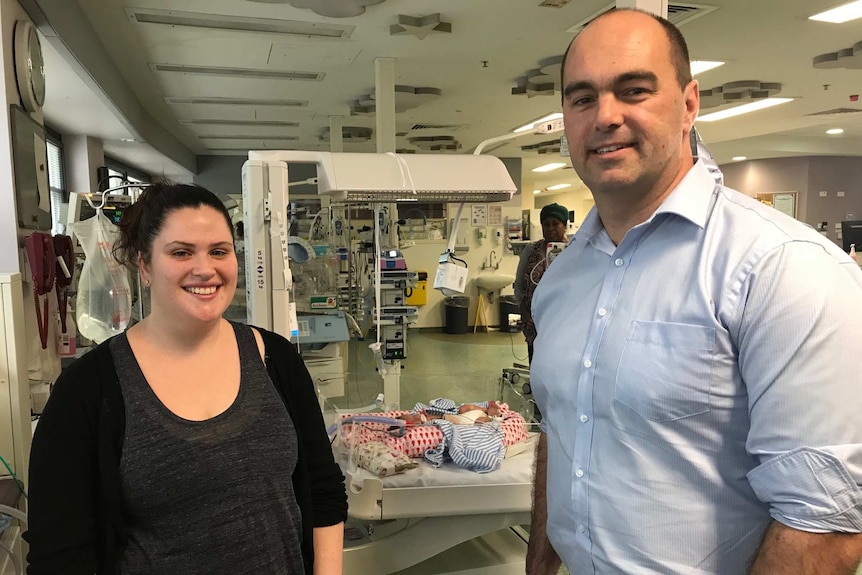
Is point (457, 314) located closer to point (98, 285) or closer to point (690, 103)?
point (98, 285)

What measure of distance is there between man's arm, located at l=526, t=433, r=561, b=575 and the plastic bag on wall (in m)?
2.26

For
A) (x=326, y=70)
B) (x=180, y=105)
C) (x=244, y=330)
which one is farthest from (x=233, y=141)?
(x=244, y=330)

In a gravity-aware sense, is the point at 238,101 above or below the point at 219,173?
above

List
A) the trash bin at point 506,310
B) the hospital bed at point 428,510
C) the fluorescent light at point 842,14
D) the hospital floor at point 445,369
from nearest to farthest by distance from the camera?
the hospital bed at point 428,510, the fluorescent light at point 842,14, the hospital floor at point 445,369, the trash bin at point 506,310

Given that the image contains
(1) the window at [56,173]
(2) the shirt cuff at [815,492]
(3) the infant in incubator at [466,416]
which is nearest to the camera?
(2) the shirt cuff at [815,492]

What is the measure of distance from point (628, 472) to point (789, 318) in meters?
0.39

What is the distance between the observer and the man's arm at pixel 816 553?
81 centimetres

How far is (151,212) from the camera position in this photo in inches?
49.3

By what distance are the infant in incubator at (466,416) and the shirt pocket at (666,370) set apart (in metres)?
1.79

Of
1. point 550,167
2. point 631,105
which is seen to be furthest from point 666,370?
point 550,167

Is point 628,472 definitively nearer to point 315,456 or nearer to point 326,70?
point 315,456

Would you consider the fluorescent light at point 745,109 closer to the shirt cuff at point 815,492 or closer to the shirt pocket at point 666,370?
the shirt pocket at point 666,370

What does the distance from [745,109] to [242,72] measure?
5.97 metres

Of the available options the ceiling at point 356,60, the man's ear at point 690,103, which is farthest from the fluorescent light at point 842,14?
the man's ear at point 690,103
